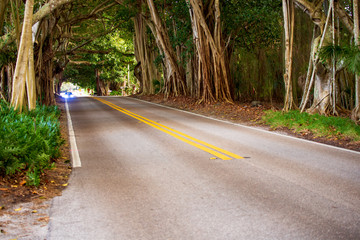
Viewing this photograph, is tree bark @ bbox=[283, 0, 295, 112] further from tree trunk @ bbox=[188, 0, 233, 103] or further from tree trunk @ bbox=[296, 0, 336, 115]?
tree trunk @ bbox=[188, 0, 233, 103]

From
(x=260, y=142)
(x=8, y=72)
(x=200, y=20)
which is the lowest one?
(x=260, y=142)

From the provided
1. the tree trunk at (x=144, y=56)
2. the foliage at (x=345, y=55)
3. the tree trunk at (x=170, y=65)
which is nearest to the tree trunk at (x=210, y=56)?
the tree trunk at (x=170, y=65)

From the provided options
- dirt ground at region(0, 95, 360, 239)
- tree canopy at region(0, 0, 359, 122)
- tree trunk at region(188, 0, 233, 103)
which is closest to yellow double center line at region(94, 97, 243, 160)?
dirt ground at region(0, 95, 360, 239)

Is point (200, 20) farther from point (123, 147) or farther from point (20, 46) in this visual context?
point (123, 147)

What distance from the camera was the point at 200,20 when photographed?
61.2ft

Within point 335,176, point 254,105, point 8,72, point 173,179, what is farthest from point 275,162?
point 8,72

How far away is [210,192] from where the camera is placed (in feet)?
16.8

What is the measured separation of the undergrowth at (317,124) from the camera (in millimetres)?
9688

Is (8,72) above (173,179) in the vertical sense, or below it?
above

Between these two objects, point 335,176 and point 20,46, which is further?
point 20,46

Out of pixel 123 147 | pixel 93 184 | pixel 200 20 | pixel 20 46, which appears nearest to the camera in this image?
pixel 93 184

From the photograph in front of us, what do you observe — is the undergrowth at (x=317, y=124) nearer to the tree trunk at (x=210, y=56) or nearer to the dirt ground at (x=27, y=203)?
the tree trunk at (x=210, y=56)

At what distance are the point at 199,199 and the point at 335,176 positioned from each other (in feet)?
8.28

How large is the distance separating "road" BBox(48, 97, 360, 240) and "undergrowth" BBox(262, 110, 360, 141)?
122 centimetres
